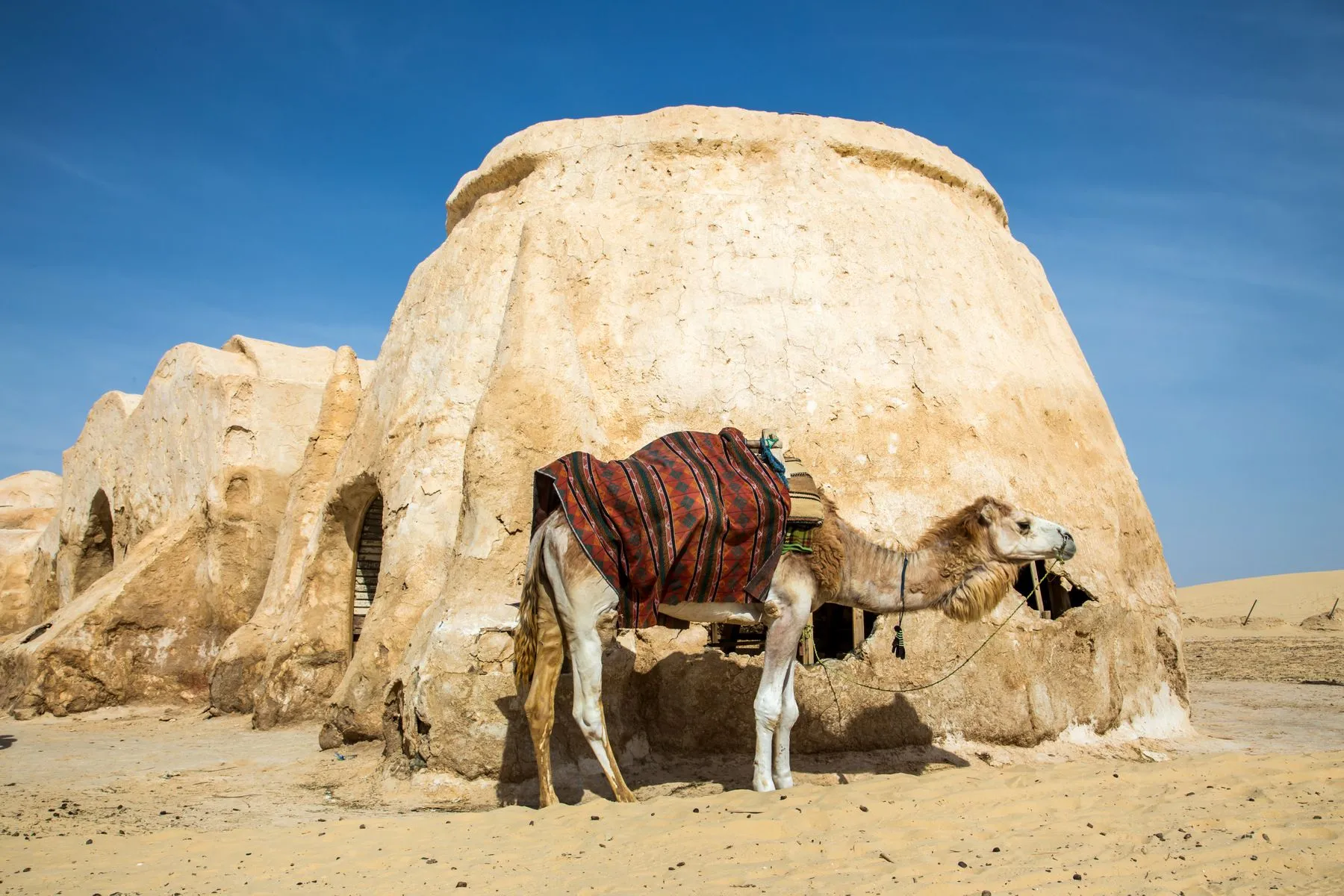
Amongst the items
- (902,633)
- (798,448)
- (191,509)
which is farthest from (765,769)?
(191,509)

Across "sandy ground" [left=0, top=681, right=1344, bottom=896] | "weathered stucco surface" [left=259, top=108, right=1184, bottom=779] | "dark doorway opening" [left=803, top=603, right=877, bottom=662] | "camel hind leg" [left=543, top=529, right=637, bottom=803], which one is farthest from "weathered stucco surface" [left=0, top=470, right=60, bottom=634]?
"camel hind leg" [left=543, top=529, right=637, bottom=803]

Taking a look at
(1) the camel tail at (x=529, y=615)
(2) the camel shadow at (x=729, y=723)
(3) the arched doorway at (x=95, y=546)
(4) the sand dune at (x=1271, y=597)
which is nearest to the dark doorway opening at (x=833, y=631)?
(2) the camel shadow at (x=729, y=723)

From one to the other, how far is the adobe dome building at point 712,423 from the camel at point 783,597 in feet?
2.80

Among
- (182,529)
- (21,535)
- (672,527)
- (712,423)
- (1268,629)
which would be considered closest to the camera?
(672,527)

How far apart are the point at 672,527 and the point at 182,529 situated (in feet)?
31.3

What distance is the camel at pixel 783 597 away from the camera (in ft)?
21.7

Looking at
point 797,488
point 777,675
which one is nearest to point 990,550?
point 797,488

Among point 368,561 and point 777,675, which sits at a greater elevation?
point 368,561

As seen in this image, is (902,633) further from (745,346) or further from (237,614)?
(237,614)

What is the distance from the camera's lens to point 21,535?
22641 millimetres

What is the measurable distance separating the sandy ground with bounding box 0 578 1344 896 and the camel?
48 cm

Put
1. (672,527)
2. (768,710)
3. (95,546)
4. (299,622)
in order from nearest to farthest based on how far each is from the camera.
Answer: (672,527)
(768,710)
(299,622)
(95,546)

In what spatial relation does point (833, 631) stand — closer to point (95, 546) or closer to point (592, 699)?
point (592, 699)

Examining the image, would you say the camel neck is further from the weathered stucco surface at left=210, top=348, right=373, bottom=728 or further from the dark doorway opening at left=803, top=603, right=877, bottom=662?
the weathered stucco surface at left=210, top=348, right=373, bottom=728
